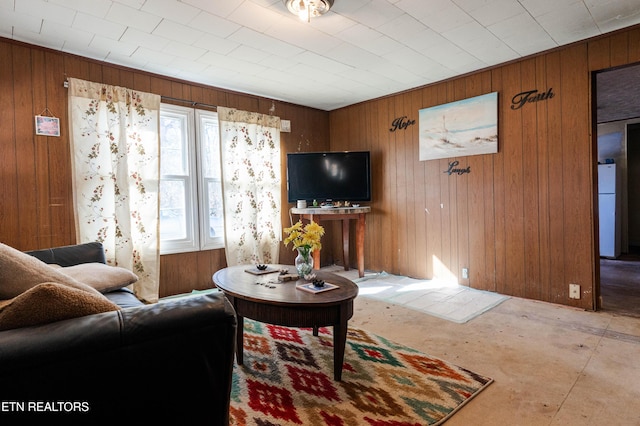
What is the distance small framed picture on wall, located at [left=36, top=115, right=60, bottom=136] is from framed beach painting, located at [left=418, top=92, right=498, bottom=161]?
3670 mm

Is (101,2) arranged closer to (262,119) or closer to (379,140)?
(262,119)

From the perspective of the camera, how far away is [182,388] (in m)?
0.96

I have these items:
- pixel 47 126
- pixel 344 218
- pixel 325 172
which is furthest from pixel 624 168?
pixel 47 126

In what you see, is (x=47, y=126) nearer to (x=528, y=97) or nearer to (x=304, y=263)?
(x=304, y=263)

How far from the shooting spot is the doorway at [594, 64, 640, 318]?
3384 mm

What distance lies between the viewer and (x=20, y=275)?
1167 mm

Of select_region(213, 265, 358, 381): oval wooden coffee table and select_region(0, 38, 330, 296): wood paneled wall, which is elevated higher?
select_region(0, 38, 330, 296): wood paneled wall

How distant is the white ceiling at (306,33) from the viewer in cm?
234

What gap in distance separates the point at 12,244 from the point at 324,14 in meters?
3.02

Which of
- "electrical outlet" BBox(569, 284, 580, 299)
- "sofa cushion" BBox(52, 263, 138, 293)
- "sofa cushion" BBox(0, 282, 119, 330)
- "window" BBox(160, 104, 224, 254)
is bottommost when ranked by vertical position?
"electrical outlet" BBox(569, 284, 580, 299)

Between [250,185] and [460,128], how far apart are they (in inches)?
98.0

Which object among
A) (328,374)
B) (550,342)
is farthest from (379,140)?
(328,374)

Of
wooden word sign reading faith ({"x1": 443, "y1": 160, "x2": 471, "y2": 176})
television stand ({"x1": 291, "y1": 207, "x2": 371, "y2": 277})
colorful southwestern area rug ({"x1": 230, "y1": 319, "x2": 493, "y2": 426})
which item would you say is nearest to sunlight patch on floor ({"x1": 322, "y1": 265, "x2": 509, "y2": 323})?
television stand ({"x1": 291, "y1": 207, "x2": 371, "y2": 277})

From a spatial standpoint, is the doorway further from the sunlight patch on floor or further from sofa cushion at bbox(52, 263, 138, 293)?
sofa cushion at bbox(52, 263, 138, 293)
